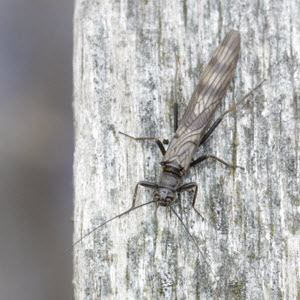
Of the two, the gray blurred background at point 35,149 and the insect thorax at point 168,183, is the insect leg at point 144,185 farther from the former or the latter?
the gray blurred background at point 35,149

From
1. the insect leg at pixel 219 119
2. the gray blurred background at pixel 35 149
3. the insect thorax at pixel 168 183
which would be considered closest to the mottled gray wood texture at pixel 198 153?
the insect leg at pixel 219 119

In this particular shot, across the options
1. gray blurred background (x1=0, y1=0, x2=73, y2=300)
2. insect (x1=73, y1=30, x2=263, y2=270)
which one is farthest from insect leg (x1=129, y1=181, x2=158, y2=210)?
gray blurred background (x1=0, y1=0, x2=73, y2=300)

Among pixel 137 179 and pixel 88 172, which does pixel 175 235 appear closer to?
pixel 137 179

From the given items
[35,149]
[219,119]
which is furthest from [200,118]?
[35,149]

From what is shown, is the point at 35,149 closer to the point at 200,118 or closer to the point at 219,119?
the point at 200,118

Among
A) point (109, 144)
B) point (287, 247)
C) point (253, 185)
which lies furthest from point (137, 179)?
point (287, 247)
